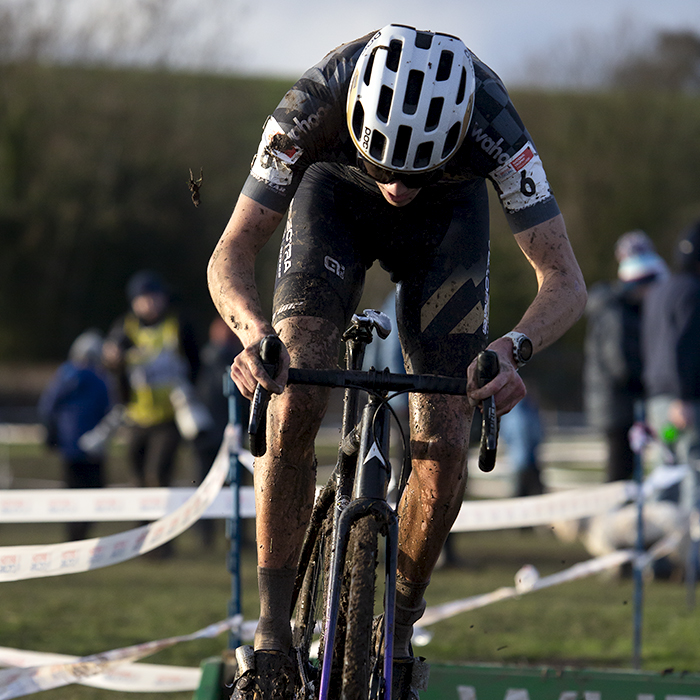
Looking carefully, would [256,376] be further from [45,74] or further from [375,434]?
[45,74]

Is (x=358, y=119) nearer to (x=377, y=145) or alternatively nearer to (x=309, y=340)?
(x=377, y=145)

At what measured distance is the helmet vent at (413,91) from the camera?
2.96m

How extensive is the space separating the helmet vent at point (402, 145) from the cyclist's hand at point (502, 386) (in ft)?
2.01

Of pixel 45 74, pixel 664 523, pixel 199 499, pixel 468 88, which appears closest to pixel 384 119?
pixel 468 88

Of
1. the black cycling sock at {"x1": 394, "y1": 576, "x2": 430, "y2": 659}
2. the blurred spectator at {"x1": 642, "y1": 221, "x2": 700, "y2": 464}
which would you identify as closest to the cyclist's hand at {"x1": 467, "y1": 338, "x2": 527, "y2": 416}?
the black cycling sock at {"x1": 394, "y1": 576, "x2": 430, "y2": 659}

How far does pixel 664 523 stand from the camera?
8859mm

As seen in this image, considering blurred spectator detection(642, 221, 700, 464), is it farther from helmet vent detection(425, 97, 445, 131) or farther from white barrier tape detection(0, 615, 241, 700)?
helmet vent detection(425, 97, 445, 131)

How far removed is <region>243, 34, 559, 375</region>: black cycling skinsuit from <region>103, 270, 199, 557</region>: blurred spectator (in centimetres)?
597

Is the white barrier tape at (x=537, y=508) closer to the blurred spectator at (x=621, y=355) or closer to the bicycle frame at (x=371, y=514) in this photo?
the blurred spectator at (x=621, y=355)

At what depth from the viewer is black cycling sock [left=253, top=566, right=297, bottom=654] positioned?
3150 mm

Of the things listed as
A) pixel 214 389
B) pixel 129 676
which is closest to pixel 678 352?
pixel 214 389

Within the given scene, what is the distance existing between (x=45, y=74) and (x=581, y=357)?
20749 mm

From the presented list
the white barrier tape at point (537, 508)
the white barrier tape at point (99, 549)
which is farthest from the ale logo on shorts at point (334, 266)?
the white barrier tape at point (537, 508)

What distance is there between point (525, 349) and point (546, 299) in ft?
0.92
